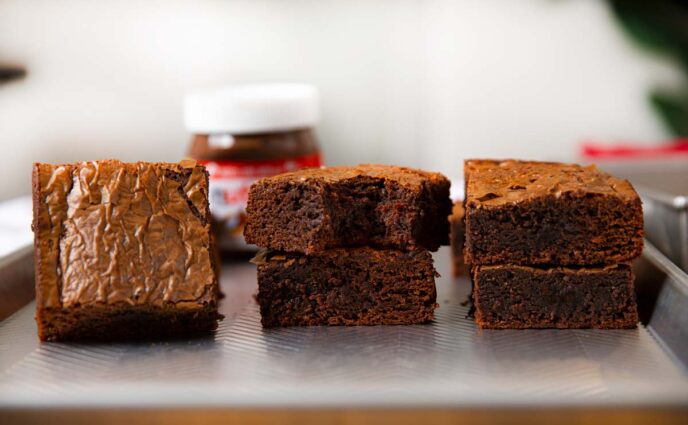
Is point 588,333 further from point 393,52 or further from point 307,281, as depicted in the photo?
point 393,52

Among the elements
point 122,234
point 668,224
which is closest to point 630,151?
point 668,224

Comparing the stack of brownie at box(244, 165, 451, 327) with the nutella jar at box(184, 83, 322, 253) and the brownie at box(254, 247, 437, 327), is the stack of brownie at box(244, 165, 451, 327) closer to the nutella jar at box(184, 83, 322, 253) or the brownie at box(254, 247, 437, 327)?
the brownie at box(254, 247, 437, 327)

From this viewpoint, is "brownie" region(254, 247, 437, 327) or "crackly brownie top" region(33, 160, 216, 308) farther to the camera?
"brownie" region(254, 247, 437, 327)

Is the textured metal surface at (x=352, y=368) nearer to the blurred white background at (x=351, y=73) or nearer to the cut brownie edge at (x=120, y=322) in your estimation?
the cut brownie edge at (x=120, y=322)

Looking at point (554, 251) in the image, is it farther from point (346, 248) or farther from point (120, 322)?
point (120, 322)

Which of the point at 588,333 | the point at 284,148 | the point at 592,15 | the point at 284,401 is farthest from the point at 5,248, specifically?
the point at 592,15

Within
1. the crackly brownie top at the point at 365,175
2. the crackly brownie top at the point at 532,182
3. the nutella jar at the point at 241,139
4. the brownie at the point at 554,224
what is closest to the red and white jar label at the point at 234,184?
the nutella jar at the point at 241,139

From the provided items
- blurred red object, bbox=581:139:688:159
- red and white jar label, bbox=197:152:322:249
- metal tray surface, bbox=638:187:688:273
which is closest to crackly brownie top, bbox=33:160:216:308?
red and white jar label, bbox=197:152:322:249
